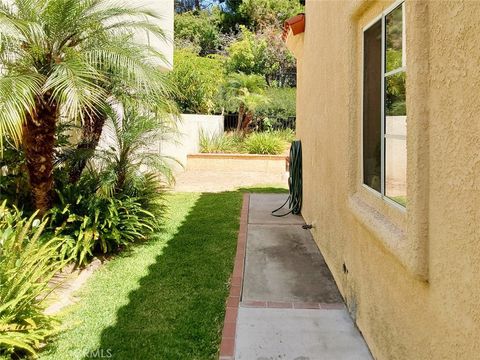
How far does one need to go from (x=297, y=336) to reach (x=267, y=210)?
23.6ft

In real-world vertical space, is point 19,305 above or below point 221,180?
below

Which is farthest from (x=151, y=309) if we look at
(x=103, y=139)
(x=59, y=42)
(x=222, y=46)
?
(x=222, y=46)

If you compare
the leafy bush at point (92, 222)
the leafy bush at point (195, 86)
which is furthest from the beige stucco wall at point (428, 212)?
the leafy bush at point (195, 86)

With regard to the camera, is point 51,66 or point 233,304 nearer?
point 233,304

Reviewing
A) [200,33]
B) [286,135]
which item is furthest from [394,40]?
[200,33]

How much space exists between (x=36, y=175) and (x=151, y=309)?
3.67 meters

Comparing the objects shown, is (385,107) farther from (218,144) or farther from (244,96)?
(244,96)

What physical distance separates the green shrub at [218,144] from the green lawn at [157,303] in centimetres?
1338

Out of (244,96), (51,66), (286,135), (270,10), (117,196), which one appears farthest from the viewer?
(270,10)

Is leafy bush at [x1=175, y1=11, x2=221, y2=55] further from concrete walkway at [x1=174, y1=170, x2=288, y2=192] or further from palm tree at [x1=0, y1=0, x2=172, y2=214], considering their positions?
palm tree at [x1=0, y1=0, x2=172, y2=214]

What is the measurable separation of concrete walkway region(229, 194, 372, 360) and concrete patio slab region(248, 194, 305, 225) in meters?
1.60

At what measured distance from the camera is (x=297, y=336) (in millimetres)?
5062

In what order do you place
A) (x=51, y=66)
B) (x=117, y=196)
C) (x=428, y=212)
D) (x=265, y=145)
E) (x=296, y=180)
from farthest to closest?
(x=265, y=145), (x=296, y=180), (x=117, y=196), (x=51, y=66), (x=428, y=212)

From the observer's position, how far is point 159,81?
782 cm
